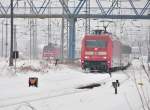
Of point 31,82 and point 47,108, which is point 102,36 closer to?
point 31,82

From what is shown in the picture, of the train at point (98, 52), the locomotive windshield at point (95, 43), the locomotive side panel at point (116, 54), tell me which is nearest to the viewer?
the train at point (98, 52)

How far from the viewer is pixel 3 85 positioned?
2475 centimetres

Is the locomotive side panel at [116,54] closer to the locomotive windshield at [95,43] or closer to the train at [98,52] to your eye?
the train at [98,52]

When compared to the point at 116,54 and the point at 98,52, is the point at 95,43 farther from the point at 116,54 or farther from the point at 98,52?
the point at 116,54

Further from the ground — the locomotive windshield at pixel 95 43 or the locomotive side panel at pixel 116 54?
the locomotive windshield at pixel 95 43

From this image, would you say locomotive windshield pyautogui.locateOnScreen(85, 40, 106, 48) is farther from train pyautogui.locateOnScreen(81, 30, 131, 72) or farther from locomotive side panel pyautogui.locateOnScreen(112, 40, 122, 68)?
locomotive side panel pyautogui.locateOnScreen(112, 40, 122, 68)

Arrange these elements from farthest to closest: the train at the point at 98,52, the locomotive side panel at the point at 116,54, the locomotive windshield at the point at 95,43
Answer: the locomotive side panel at the point at 116,54 < the locomotive windshield at the point at 95,43 < the train at the point at 98,52

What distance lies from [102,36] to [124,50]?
9.44m

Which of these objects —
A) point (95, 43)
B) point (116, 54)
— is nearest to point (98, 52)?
point (95, 43)

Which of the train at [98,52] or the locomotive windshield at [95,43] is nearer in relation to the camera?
the train at [98,52]

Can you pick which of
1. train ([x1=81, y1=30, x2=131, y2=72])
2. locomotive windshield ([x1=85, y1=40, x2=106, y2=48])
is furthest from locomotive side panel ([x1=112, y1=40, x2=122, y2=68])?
locomotive windshield ([x1=85, y1=40, x2=106, y2=48])

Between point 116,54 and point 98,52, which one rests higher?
point 98,52

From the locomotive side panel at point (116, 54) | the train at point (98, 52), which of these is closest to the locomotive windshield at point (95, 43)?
the train at point (98, 52)

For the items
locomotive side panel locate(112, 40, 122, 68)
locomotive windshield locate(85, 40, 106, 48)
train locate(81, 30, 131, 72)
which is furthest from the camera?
locomotive side panel locate(112, 40, 122, 68)
